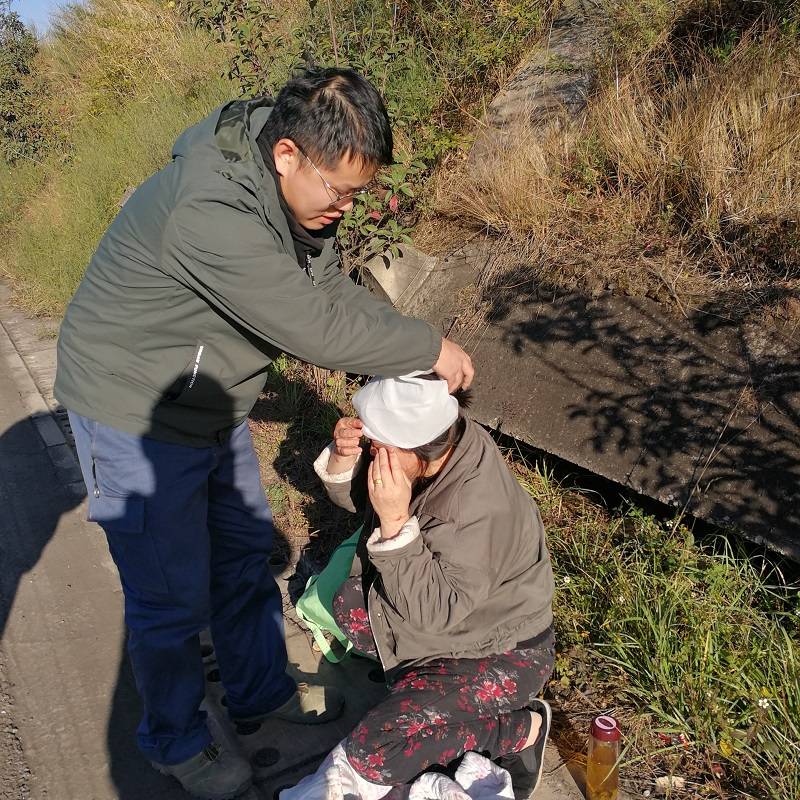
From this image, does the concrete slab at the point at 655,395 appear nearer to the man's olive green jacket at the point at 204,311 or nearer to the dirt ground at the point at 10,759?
the man's olive green jacket at the point at 204,311

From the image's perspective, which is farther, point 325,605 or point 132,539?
point 325,605

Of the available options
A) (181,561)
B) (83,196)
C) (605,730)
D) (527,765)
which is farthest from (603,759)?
(83,196)

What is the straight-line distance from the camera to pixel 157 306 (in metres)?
2.21

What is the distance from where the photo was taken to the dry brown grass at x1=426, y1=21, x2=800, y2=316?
378 cm

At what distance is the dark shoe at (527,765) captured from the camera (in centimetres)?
249

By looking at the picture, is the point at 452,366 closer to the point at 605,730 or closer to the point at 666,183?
the point at 605,730

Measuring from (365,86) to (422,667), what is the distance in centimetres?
180

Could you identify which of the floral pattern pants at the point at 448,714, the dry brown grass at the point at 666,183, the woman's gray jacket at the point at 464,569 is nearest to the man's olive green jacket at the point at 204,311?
the woman's gray jacket at the point at 464,569

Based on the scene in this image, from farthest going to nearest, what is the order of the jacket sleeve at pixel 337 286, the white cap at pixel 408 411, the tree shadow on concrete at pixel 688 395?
the tree shadow on concrete at pixel 688 395
the jacket sleeve at pixel 337 286
the white cap at pixel 408 411

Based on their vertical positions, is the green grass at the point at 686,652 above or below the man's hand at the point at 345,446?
below

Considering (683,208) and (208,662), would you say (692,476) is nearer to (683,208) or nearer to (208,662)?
(683,208)

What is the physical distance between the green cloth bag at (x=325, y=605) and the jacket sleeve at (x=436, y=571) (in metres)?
0.84

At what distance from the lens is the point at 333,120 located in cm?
207

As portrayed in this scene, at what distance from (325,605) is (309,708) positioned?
42 cm
